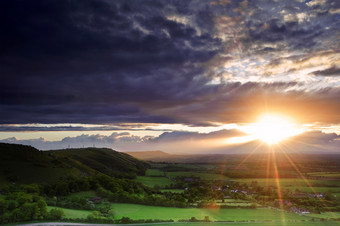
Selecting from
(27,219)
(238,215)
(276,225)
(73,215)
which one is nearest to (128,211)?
(73,215)

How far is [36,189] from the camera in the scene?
298 feet

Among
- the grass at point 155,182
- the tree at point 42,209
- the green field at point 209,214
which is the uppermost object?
the tree at point 42,209

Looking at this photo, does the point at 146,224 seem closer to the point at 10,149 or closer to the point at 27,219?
the point at 27,219

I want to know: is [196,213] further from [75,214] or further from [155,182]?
[155,182]

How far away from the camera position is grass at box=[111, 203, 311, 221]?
67312mm

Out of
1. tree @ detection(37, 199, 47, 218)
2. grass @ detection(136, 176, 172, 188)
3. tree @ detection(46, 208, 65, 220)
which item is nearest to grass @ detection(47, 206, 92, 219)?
tree @ detection(46, 208, 65, 220)

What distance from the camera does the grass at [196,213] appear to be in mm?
67312

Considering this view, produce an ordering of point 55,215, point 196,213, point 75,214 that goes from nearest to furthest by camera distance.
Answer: point 55,215, point 75,214, point 196,213

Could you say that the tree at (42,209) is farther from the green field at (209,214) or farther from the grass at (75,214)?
the green field at (209,214)

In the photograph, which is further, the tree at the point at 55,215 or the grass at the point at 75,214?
the grass at the point at 75,214

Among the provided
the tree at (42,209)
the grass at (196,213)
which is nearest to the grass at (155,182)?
the grass at (196,213)

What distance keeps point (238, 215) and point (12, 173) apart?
113 metres

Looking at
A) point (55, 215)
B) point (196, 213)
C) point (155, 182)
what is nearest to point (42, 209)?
point (55, 215)

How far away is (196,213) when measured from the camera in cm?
7444
